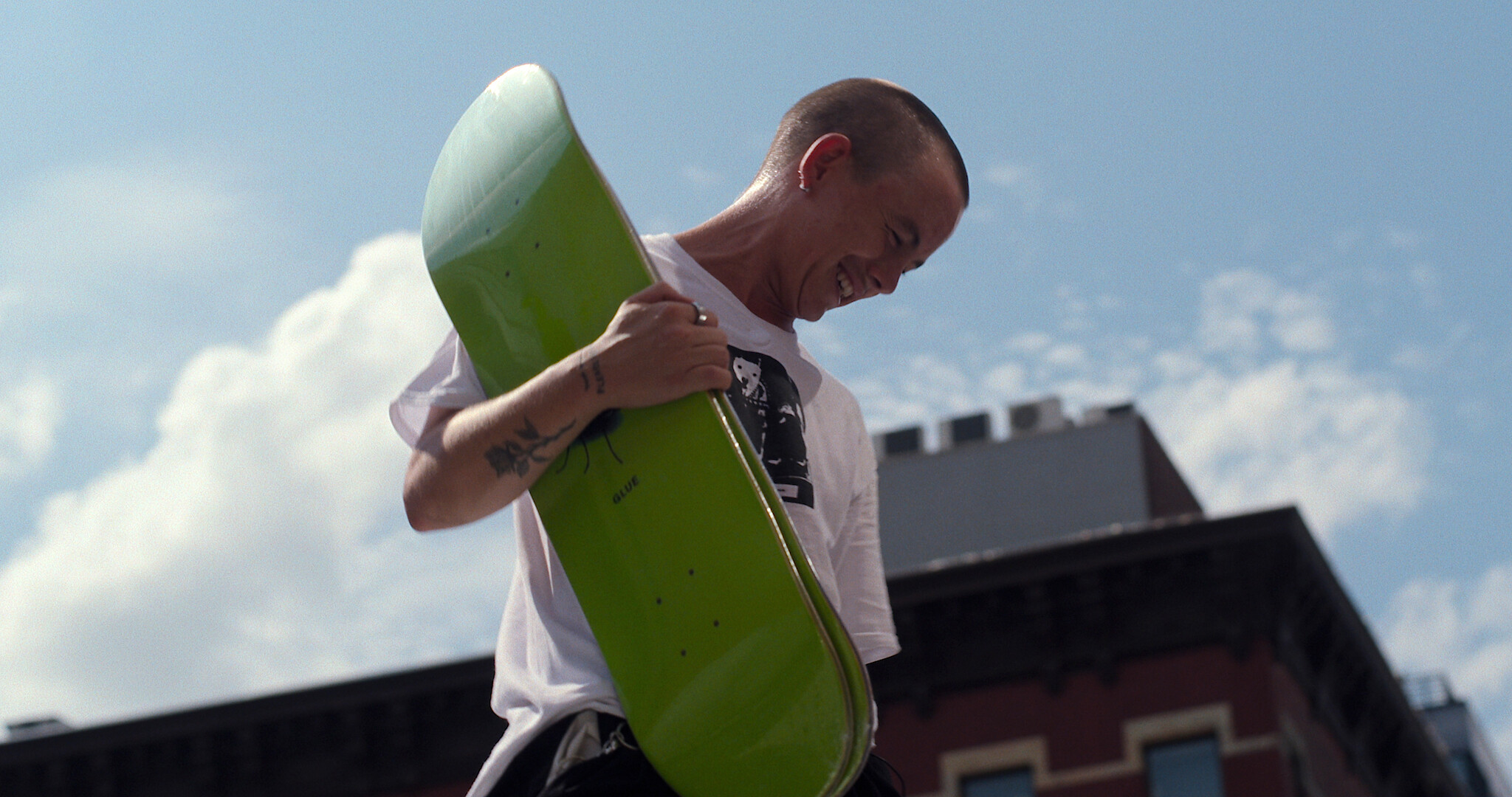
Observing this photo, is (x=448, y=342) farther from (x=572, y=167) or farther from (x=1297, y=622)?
(x=1297, y=622)

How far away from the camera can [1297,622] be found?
2119 cm

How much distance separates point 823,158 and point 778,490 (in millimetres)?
585

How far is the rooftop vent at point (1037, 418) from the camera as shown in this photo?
28.0m

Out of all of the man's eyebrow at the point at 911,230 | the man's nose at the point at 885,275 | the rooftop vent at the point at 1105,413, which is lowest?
the man's nose at the point at 885,275

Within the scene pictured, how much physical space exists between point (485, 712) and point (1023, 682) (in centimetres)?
687

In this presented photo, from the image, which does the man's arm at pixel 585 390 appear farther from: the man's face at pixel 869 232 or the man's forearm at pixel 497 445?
the man's face at pixel 869 232

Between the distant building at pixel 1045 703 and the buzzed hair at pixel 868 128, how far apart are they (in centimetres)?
1723

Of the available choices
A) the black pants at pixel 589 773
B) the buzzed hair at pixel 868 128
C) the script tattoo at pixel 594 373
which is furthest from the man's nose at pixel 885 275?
the black pants at pixel 589 773

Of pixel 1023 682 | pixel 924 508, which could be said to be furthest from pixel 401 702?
pixel 924 508

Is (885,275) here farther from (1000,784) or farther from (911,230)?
(1000,784)

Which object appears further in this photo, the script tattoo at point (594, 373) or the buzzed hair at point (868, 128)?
the buzzed hair at point (868, 128)

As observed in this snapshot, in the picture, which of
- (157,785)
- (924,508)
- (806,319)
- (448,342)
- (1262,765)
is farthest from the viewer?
(924,508)

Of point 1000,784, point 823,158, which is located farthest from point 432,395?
point 1000,784

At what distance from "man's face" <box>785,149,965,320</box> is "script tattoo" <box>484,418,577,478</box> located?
640mm
